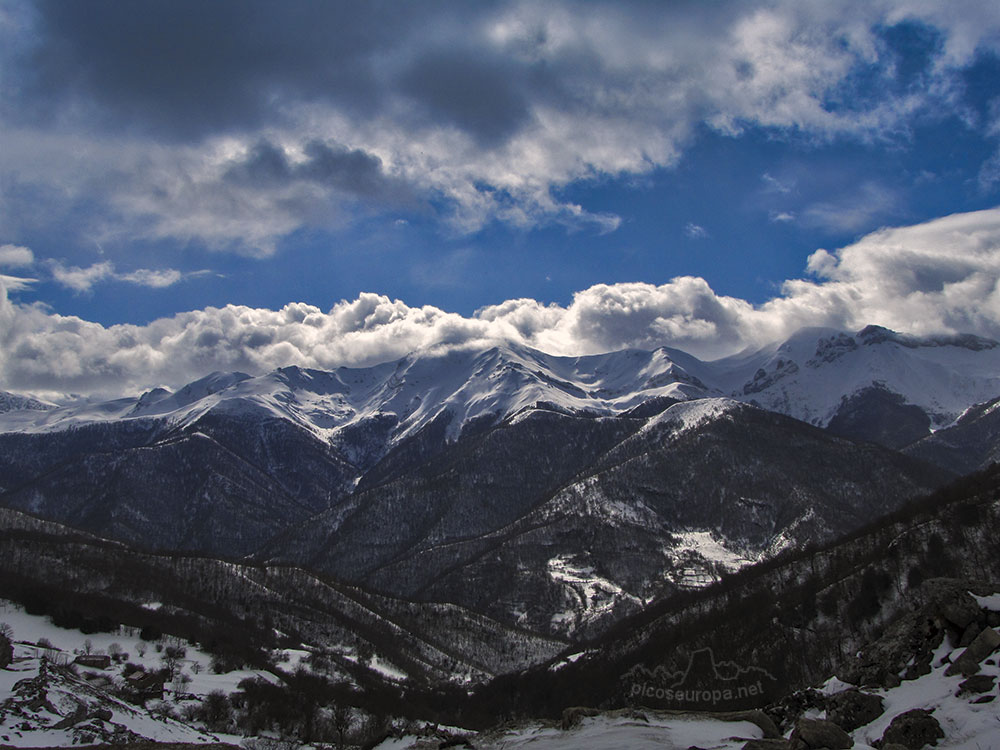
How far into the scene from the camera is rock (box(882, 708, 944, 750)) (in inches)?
1912

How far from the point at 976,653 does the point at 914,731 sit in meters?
9.36

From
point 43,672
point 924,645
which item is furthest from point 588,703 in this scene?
point 924,645

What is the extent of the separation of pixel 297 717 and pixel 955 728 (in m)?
133

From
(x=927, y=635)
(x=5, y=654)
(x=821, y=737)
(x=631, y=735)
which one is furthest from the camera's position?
(x=5, y=654)

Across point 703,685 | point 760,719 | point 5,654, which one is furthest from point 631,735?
point 703,685

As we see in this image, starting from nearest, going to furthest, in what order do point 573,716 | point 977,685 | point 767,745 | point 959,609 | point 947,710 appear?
point 767,745 → point 947,710 → point 977,685 → point 959,609 → point 573,716

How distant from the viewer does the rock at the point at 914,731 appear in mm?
48562

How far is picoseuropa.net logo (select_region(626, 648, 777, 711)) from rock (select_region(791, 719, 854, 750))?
9584cm

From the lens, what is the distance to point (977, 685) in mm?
51750

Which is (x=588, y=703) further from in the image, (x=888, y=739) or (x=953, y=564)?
(x=888, y=739)

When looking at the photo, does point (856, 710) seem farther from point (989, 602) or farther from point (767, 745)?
point (989, 602)

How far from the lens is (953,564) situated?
584 ft

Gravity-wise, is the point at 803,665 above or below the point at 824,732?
below

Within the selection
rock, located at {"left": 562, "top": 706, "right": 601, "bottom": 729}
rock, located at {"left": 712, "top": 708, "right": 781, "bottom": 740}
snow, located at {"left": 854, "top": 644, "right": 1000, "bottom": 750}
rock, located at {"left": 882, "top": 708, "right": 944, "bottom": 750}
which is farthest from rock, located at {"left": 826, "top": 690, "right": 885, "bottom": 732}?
rock, located at {"left": 562, "top": 706, "right": 601, "bottom": 729}
